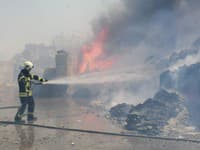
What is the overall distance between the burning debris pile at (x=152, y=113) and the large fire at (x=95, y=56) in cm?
1074

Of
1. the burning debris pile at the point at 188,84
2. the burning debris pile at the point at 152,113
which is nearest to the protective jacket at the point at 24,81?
the burning debris pile at the point at 152,113

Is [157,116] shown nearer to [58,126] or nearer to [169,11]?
[58,126]

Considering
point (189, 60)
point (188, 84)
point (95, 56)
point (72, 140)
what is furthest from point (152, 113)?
point (95, 56)

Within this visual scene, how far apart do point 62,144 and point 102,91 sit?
12.3 m

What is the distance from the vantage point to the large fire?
24.2 metres

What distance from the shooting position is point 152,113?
35.9 ft

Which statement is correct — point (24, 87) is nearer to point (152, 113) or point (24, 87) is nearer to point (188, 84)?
point (152, 113)

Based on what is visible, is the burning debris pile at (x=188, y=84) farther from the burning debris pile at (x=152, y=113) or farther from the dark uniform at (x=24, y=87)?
the dark uniform at (x=24, y=87)

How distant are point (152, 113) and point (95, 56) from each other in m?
15.8

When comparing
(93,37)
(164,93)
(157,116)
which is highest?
(93,37)

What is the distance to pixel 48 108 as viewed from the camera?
14.2 meters

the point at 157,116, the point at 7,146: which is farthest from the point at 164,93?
Result: the point at 7,146

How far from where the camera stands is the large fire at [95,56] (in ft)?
79.5

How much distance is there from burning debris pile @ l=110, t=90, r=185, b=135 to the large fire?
10.7 m
